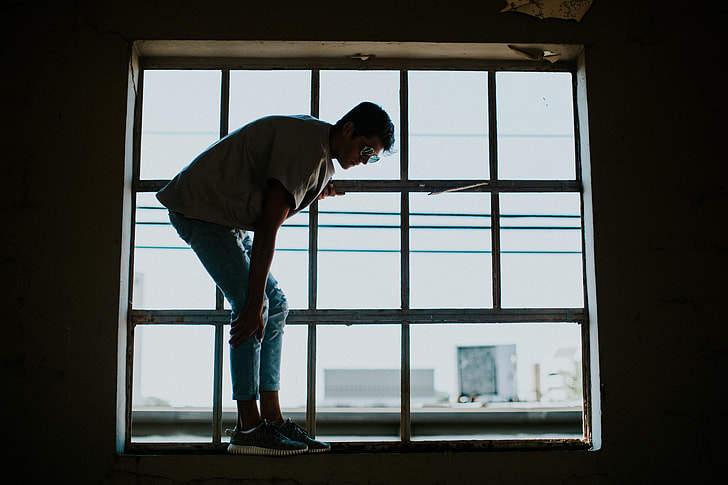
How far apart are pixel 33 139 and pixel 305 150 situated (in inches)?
41.5

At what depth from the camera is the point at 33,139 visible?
86.0 inches

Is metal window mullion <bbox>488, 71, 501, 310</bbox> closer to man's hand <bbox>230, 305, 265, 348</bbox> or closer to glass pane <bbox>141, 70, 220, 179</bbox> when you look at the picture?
man's hand <bbox>230, 305, 265, 348</bbox>

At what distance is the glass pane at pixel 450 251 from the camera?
7.70ft

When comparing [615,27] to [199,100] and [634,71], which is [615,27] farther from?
[199,100]

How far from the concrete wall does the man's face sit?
0.51 meters

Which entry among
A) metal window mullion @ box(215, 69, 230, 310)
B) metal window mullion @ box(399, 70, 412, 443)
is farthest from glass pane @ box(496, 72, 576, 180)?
metal window mullion @ box(215, 69, 230, 310)

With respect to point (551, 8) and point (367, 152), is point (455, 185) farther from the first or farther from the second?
point (551, 8)

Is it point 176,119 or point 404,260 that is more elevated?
point 176,119

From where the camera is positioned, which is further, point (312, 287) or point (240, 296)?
point (312, 287)

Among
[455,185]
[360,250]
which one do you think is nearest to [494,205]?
[455,185]

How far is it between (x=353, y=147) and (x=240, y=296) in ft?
2.07

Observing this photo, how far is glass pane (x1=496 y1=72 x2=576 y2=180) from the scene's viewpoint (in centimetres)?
241

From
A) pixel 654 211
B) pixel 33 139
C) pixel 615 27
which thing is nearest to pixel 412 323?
pixel 654 211

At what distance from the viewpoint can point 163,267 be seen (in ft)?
7.62
